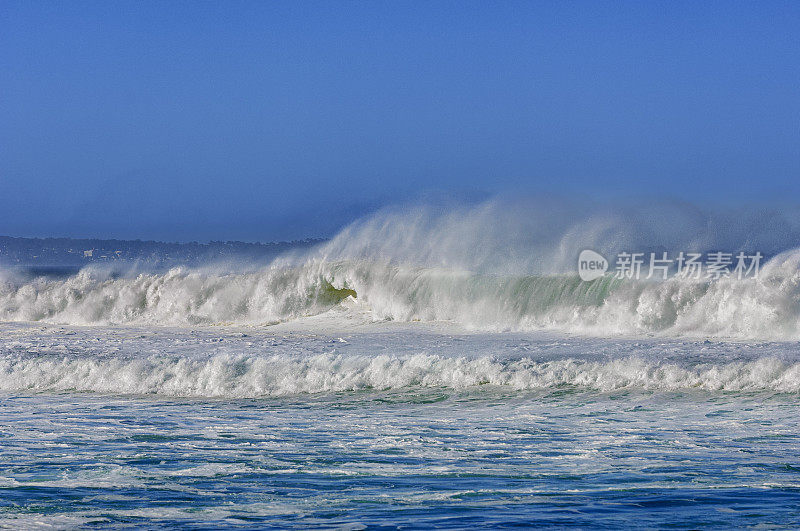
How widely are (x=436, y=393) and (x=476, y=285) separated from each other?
32.0 feet

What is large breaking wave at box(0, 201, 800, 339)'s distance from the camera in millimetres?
16125

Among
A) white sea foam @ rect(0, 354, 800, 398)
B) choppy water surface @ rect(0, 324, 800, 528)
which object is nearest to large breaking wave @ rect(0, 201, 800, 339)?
choppy water surface @ rect(0, 324, 800, 528)

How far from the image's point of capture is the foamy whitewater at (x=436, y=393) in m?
5.38

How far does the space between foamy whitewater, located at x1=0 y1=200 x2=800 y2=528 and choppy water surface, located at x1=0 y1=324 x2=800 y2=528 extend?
3 cm

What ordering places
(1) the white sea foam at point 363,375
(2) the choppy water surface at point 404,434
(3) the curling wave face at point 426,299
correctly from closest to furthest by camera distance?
(2) the choppy water surface at point 404,434 → (1) the white sea foam at point 363,375 → (3) the curling wave face at point 426,299

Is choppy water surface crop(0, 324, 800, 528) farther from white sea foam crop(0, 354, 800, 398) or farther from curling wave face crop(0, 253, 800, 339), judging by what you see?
curling wave face crop(0, 253, 800, 339)

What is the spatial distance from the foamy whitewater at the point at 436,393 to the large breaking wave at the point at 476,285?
0.07 metres

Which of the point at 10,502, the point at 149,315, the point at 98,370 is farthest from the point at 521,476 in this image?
the point at 149,315

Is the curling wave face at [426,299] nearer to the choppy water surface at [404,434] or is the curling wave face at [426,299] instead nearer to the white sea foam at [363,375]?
the choppy water surface at [404,434]

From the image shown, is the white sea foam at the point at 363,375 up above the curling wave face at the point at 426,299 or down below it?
below

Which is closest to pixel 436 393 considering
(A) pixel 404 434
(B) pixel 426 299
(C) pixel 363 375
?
(C) pixel 363 375

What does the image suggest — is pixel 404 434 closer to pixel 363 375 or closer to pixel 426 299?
pixel 363 375

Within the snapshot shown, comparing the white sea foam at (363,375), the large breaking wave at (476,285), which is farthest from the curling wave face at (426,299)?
the white sea foam at (363,375)

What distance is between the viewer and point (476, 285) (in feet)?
65.6
